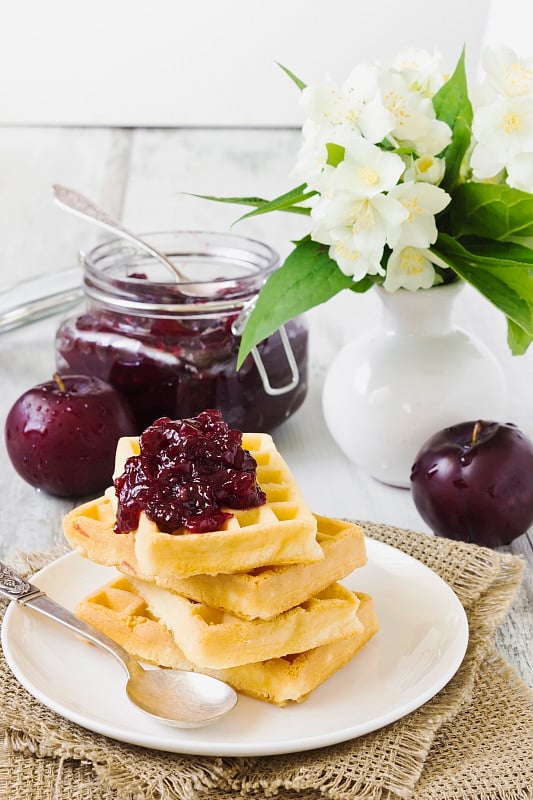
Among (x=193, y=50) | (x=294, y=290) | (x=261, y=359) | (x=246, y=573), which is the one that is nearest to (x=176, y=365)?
(x=261, y=359)

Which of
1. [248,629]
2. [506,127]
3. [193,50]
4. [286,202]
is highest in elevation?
[506,127]

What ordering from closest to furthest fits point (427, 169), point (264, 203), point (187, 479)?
point (187, 479), point (427, 169), point (264, 203)

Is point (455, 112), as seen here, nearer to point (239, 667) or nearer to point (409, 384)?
point (409, 384)

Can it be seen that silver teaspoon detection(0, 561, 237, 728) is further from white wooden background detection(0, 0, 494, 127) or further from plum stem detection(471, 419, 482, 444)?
white wooden background detection(0, 0, 494, 127)

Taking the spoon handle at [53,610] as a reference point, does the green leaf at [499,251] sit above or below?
above

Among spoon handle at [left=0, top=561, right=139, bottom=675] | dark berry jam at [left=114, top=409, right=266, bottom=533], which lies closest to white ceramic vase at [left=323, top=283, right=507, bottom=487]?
dark berry jam at [left=114, top=409, right=266, bottom=533]

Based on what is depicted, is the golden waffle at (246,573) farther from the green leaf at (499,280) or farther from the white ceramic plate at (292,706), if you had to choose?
the green leaf at (499,280)

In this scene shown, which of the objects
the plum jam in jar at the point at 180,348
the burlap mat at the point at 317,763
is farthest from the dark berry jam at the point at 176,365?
the burlap mat at the point at 317,763
